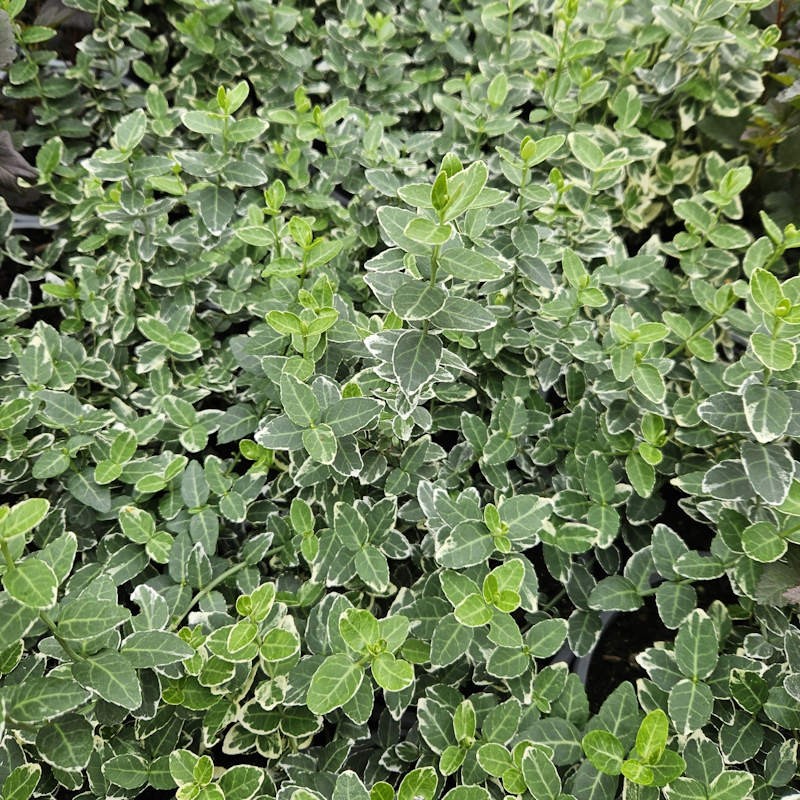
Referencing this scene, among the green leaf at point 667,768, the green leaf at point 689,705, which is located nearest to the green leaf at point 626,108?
the green leaf at point 689,705

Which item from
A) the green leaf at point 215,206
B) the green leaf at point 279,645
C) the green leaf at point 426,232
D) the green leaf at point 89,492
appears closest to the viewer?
the green leaf at point 426,232

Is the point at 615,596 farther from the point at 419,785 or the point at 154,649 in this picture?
the point at 154,649

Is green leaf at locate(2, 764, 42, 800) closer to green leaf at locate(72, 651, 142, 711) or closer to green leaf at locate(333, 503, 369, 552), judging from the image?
green leaf at locate(72, 651, 142, 711)

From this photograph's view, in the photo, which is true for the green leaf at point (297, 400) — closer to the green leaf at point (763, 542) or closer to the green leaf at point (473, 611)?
the green leaf at point (473, 611)

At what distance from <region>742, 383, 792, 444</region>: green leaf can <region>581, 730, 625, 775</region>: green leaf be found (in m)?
0.53

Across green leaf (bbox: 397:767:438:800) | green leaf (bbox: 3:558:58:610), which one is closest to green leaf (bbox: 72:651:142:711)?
green leaf (bbox: 3:558:58:610)

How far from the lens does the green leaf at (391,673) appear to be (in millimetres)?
1020

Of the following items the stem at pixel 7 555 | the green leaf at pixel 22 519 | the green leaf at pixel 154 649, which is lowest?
the green leaf at pixel 154 649

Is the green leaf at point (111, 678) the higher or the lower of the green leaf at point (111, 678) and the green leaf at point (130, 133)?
the lower

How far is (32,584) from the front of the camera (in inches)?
34.8

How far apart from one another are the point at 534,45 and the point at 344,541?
1560mm

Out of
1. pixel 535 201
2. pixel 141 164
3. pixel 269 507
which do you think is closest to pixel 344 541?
pixel 269 507

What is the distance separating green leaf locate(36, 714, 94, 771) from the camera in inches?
38.8

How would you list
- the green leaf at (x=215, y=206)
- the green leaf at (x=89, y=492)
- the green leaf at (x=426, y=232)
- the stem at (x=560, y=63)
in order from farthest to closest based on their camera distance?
the stem at (x=560, y=63) → the green leaf at (x=215, y=206) → the green leaf at (x=89, y=492) → the green leaf at (x=426, y=232)
